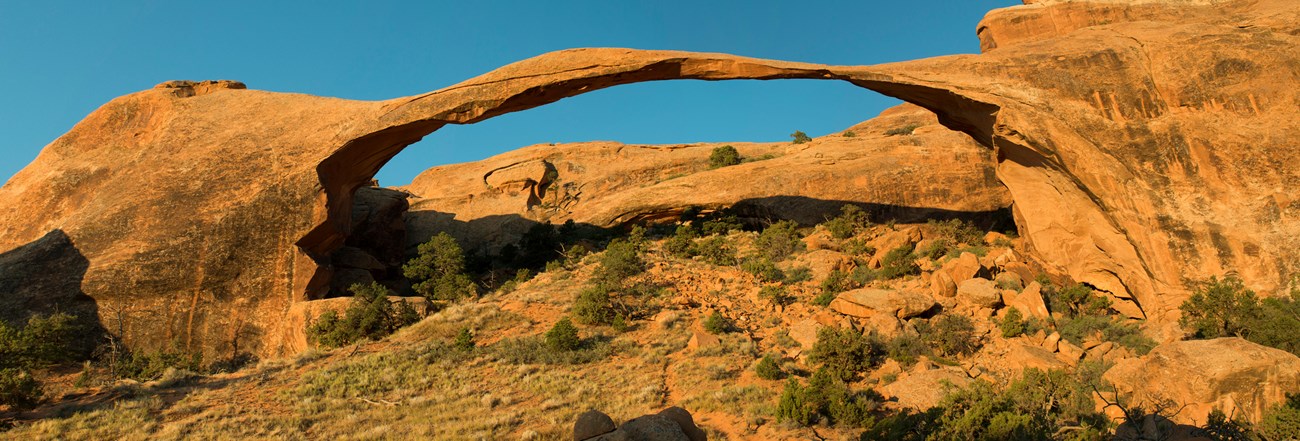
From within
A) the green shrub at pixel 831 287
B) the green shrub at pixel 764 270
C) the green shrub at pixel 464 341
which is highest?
the green shrub at pixel 464 341

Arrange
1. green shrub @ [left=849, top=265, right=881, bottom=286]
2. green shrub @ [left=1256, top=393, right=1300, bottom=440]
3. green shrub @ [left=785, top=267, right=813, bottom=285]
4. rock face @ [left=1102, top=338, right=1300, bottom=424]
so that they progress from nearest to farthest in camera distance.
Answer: green shrub @ [left=1256, top=393, right=1300, bottom=440], rock face @ [left=1102, top=338, right=1300, bottom=424], green shrub @ [left=849, top=265, right=881, bottom=286], green shrub @ [left=785, top=267, right=813, bottom=285]

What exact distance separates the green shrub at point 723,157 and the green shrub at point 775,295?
16440 mm

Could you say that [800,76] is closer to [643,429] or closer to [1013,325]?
[1013,325]

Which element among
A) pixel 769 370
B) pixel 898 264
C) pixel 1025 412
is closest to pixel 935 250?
pixel 898 264

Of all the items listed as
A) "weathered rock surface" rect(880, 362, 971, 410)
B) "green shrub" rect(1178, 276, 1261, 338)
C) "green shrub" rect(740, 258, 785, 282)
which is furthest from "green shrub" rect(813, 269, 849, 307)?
"green shrub" rect(1178, 276, 1261, 338)

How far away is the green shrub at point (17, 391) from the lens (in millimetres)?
11859

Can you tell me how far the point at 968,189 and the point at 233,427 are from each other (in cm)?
2651

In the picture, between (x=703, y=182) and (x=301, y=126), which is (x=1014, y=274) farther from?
(x=301, y=126)

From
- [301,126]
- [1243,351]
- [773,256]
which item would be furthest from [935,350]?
[301,126]

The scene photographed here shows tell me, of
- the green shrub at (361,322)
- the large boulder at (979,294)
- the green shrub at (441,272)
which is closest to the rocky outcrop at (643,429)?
the large boulder at (979,294)

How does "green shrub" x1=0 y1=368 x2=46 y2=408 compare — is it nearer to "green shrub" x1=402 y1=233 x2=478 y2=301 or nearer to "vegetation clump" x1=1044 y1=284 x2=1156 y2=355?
"green shrub" x1=402 y1=233 x2=478 y2=301

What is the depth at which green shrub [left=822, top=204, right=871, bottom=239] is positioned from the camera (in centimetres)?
2656

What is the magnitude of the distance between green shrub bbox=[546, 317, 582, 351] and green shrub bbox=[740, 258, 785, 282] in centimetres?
761

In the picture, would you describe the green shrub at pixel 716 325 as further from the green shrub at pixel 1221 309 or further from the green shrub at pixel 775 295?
the green shrub at pixel 1221 309
